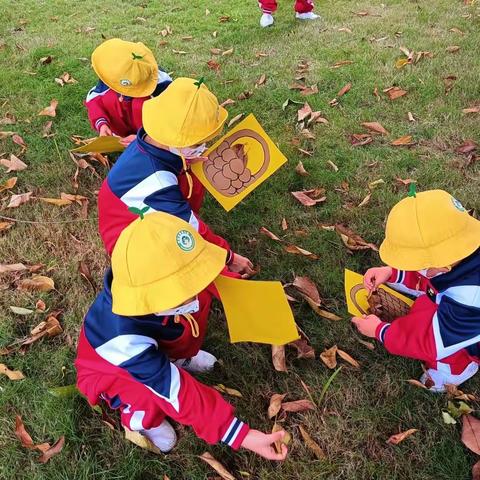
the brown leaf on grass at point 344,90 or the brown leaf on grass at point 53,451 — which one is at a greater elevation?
the brown leaf on grass at point 344,90

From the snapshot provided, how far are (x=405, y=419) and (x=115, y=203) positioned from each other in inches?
60.2

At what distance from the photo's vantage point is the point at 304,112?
3.78 metres

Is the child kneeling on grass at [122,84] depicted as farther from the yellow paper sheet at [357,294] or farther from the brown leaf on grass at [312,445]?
the brown leaf on grass at [312,445]

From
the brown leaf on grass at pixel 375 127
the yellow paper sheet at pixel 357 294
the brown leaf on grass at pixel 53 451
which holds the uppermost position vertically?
the yellow paper sheet at pixel 357 294

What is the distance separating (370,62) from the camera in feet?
14.3

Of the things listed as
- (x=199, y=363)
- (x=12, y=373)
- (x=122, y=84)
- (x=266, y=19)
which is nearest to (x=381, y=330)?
(x=199, y=363)

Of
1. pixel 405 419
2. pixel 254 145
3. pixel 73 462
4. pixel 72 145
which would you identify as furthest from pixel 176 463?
pixel 72 145

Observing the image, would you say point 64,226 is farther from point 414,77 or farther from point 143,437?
point 414,77

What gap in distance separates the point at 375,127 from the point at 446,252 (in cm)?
204

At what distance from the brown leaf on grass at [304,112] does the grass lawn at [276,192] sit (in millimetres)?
50

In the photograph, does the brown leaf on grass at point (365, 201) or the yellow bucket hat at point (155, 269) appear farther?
the brown leaf on grass at point (365, 201)

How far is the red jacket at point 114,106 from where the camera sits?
132 inches

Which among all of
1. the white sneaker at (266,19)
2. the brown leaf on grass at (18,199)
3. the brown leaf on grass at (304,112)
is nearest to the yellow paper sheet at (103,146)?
the brown leaf on grass at (18,199)

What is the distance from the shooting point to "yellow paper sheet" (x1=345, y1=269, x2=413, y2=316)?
228cm
